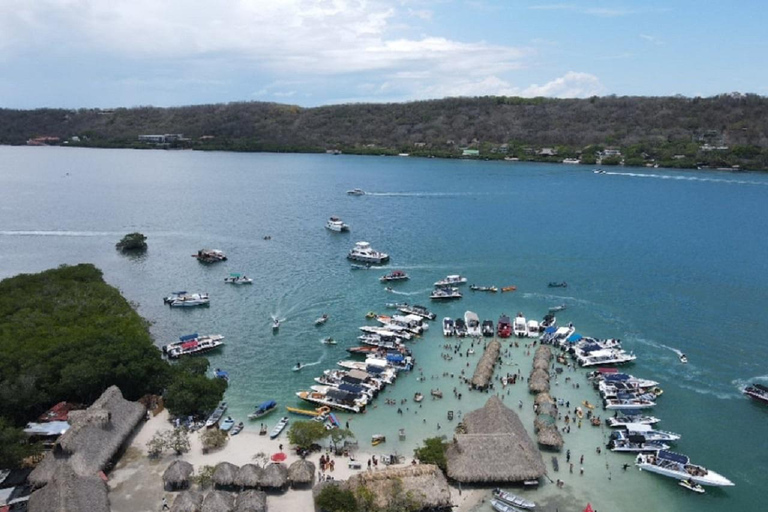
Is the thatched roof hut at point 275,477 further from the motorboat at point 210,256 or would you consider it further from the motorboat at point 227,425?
the motorboat at point 210,256

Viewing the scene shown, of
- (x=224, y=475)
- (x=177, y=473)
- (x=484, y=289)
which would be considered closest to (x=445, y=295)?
(x=484, y=289)

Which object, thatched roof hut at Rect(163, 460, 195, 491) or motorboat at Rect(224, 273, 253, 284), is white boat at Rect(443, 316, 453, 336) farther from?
thatched roof hut at Rect(163, 460, 195, 491)

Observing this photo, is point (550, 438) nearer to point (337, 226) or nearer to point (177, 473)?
point (177, 473)

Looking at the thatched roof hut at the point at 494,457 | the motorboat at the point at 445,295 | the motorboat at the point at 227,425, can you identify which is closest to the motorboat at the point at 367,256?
the motorboat at the point at 445,295

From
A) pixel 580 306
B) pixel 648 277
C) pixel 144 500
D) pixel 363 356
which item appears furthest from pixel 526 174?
pixel 144 500

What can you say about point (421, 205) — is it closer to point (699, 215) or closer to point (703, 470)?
point (699, 215)

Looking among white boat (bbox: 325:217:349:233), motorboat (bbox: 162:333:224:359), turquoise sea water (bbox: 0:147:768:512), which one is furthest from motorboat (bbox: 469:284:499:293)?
white boat (bbox: 325:217:349:233)
